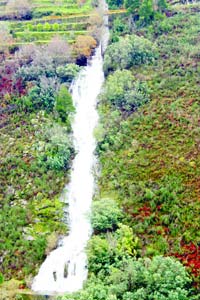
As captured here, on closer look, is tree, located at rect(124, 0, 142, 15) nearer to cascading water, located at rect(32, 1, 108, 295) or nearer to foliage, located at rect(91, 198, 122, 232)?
cascading water, located at rect(32, 1, 108, 295)

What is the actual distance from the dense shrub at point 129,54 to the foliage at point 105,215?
14.6 meters

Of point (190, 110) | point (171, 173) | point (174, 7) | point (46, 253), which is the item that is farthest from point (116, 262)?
point (174, 7)

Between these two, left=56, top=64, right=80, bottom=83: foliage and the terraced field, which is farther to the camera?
the terraced field

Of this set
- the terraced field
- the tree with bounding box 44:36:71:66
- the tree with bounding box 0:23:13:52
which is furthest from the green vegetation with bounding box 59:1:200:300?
the tree with bounding box 0:23:13:52

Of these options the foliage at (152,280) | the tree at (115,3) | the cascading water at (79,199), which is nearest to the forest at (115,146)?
the foliage at (152,280)

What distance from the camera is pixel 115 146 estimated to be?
2920 cm

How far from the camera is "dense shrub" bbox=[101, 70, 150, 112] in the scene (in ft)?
105

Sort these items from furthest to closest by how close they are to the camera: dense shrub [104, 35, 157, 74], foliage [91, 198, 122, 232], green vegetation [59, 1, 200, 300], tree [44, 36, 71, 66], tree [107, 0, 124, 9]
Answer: tree [107, 0, 124, 9] → tree [44, 36, 71, 66] → dense shrub [104, 35, 157, 74] → foliage [91, 198, 122, 232] → green vegetation [59, 1, 200, 300]

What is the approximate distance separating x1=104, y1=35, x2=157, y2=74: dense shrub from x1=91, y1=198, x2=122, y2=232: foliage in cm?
1462

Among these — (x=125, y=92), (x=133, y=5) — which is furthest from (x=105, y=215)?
(x=133, y=5)

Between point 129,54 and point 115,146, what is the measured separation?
9.94 metres

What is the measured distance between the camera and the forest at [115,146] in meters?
→ 21.9

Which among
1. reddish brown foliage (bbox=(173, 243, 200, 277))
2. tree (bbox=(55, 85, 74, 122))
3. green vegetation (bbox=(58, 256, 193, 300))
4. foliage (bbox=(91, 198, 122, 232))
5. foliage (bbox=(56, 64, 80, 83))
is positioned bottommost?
green vegetation (bbox=(58, 256, 193, 300))

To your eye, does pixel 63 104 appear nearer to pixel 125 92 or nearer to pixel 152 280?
pixel 125 92
